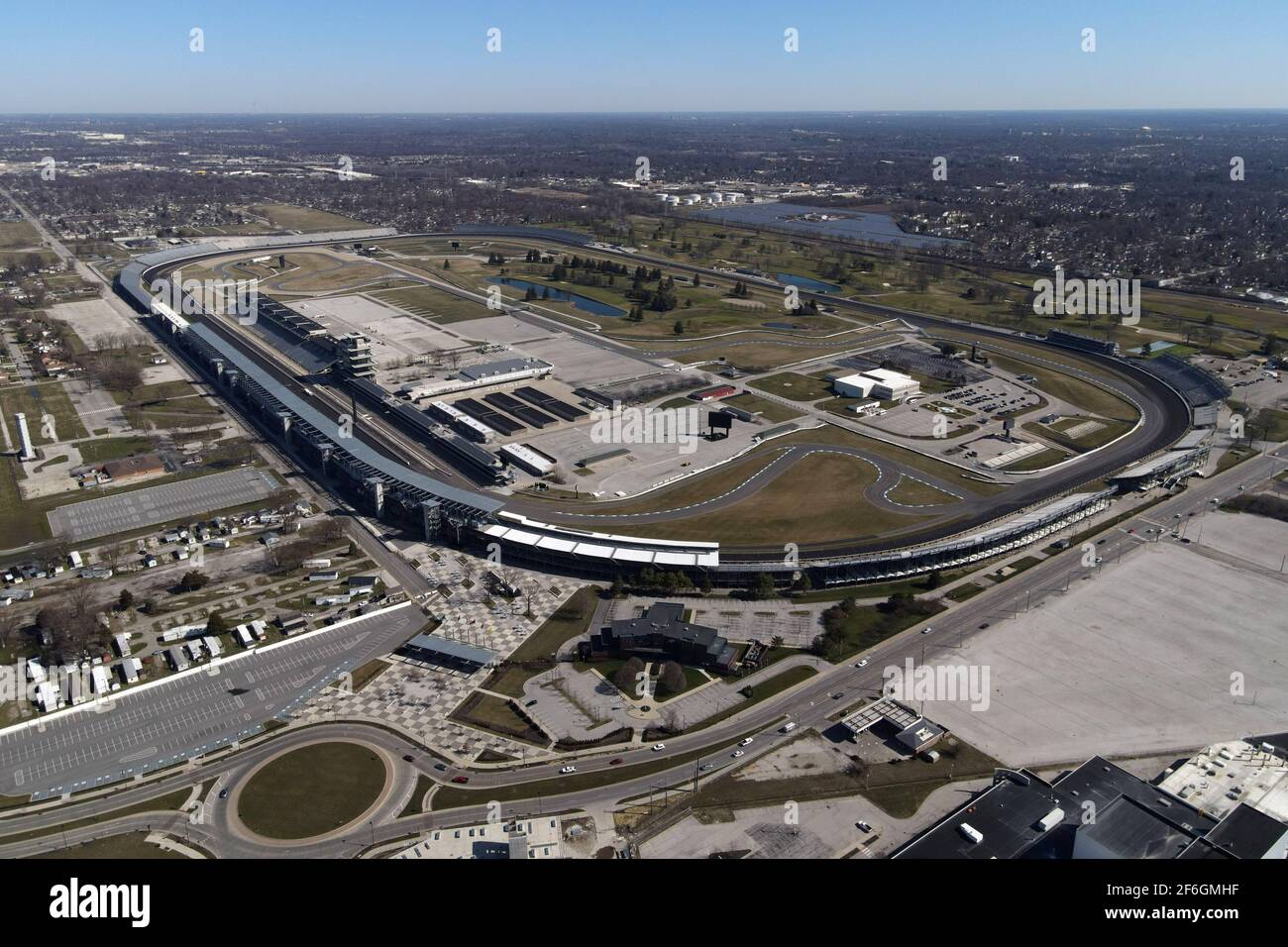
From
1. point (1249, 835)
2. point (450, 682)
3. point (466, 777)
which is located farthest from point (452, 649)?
point (1249, 835)

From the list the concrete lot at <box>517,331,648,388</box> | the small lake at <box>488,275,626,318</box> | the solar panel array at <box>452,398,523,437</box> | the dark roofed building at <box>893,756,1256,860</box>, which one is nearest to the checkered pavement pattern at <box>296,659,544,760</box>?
the dark roofed building at <box>893,756,1256,860</box>

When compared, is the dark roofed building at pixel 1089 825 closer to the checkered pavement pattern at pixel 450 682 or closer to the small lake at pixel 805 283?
the checkered pavement pattern at pixel 450 682

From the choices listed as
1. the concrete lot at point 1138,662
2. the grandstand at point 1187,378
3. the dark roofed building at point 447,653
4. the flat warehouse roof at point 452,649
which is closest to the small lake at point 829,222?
the grandstand at point 1187,378

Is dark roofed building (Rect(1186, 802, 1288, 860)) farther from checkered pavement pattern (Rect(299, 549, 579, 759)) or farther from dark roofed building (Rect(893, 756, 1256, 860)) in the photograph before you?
checkered pavement pattern (Rect(299, 549, 579, 759))

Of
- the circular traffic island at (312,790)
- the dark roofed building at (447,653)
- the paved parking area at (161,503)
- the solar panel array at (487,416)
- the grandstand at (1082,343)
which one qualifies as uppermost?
the grandstand at (1082,343)

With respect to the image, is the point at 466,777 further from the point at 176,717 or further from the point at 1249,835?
the point at 1249,835
